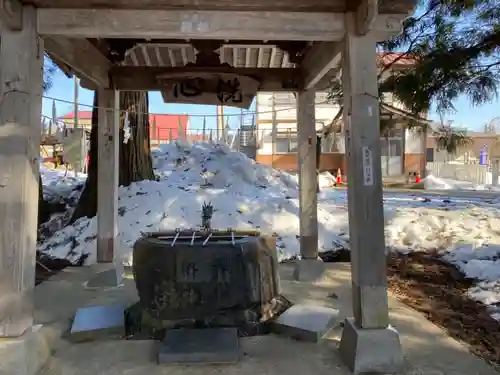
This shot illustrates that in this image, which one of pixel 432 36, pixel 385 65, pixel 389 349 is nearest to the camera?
pixel 389 349

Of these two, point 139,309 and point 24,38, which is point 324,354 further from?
point 24,38

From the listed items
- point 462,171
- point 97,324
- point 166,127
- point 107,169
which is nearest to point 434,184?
point 462,171

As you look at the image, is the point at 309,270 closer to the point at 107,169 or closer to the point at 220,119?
the point at 107,169

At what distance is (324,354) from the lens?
371cm

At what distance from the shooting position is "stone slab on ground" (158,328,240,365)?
3.50 m

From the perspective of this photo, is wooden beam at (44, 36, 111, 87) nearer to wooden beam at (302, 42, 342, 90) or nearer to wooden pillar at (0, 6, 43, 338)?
wooden pillar at (0, 6, 43, 338)

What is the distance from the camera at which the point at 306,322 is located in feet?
13.6

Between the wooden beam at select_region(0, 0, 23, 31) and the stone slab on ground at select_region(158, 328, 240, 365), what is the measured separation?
263 centimetres

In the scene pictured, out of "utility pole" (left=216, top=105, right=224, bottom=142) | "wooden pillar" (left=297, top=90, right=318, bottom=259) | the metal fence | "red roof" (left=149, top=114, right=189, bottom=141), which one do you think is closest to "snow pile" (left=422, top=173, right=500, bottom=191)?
the metal fence

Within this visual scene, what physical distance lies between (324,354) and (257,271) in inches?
37.7

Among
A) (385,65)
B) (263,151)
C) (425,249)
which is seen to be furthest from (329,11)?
(263,151)

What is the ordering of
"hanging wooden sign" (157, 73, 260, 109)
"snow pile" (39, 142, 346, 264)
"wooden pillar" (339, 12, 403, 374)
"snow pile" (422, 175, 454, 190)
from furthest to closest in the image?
"snow pile" (422, 175, 454, 190) → "snow pile" (39, 142, 346, 264) → "hanging wooden sign" (157, 73, 260, 109) → "wooden pillar" (339, 12, 403, 374)

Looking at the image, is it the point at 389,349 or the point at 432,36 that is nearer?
the point at 389,349

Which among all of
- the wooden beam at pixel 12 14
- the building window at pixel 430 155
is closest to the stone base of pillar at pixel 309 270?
the wooden beam at pixel 12 14
